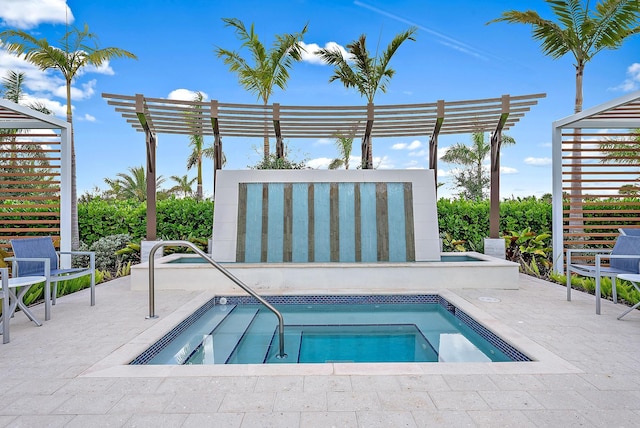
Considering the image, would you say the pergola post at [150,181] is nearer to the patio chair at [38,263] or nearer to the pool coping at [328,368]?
the patio chair at [38,263]

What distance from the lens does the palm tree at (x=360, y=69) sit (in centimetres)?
→ 1266

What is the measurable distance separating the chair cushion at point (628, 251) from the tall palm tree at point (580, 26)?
3.35 meters

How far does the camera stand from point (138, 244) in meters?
9.52

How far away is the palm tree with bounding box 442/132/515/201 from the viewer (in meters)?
22.9

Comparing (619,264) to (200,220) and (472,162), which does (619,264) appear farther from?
(472,162)

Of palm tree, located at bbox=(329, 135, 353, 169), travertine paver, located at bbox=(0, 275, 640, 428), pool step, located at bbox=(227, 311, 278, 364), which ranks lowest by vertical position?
pool step, located at bbox=(227, 311, 278, 364)

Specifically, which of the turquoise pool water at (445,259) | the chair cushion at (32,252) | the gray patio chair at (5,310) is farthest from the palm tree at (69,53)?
the gray patio chair at (5,310)

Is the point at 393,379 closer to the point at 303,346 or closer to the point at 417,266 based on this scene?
the point at 303,346

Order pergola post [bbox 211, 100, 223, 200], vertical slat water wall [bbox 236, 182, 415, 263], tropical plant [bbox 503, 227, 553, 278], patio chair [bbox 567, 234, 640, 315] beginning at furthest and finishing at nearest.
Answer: tropical plant [bbox 503, 227, 553, 278], pergola post [bbox 211, 100, 223, 200], vertical slat water wall [bbox 236, 182, 415, 263], patio chair [bbox 567, 234, 640, 315]

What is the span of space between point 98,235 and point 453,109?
939 centimetres

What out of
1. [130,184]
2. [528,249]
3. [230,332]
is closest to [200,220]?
[230,332]

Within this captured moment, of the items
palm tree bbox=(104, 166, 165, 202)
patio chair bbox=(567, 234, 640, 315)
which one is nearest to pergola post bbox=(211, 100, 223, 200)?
patio chair bbox=(567, 234, 640, 315)

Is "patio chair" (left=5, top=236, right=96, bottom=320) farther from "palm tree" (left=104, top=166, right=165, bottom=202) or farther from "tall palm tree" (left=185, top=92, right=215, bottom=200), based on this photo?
"palm tree" (left=104, top=166, right=165, bottom=202)

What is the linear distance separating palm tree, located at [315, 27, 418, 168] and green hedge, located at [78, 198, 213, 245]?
6.96 metres
